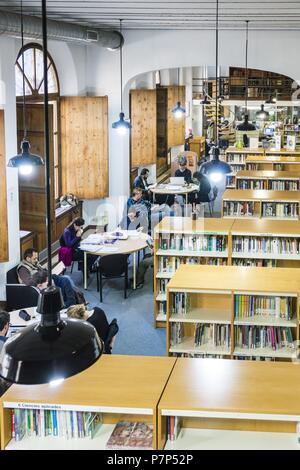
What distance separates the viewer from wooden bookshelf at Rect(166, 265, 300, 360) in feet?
22.9

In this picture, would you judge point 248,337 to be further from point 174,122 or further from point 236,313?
point 174,122

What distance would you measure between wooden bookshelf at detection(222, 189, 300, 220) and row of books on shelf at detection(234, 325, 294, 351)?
14.5 ft

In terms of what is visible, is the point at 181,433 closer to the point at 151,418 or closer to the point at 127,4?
the point at 151,418

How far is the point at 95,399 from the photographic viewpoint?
4492 millimetres

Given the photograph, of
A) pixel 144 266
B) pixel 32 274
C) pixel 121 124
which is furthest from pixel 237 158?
pixel 32 274

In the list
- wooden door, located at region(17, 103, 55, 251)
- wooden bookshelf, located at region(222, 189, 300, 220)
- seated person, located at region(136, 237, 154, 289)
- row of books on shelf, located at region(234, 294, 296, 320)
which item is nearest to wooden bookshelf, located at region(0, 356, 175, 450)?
row of books on shelf, located at region(234, 294, 296, 320)

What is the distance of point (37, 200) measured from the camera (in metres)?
11.8

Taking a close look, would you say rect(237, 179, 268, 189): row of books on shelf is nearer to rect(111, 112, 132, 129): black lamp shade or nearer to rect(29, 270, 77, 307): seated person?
rect(111, 112, 132, 129): black lamp shade

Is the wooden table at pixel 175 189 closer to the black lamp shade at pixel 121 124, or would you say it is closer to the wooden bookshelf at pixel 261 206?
the black lamp shade at pixel 121 124

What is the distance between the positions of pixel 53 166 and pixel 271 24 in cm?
493

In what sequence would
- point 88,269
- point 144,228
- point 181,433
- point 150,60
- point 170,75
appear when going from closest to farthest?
point 181,433, point 88,269, point 144,228, point 150,60, point 170,75

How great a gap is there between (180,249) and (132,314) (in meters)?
1.35

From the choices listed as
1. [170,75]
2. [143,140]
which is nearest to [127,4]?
[143,140]

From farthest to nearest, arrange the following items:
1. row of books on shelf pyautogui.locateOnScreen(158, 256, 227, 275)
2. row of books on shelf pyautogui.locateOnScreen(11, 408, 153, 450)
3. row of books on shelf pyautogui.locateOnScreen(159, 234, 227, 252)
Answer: row of books on shelf pyautogui.locateOnScreen(158, 256, 227, 275) < row of books on shelf pyautogui.locateOnScreen(159, 234, 227, 252) < row of books on shelf pyautogui.locateOnScreen(11, 408, 153, 450)
